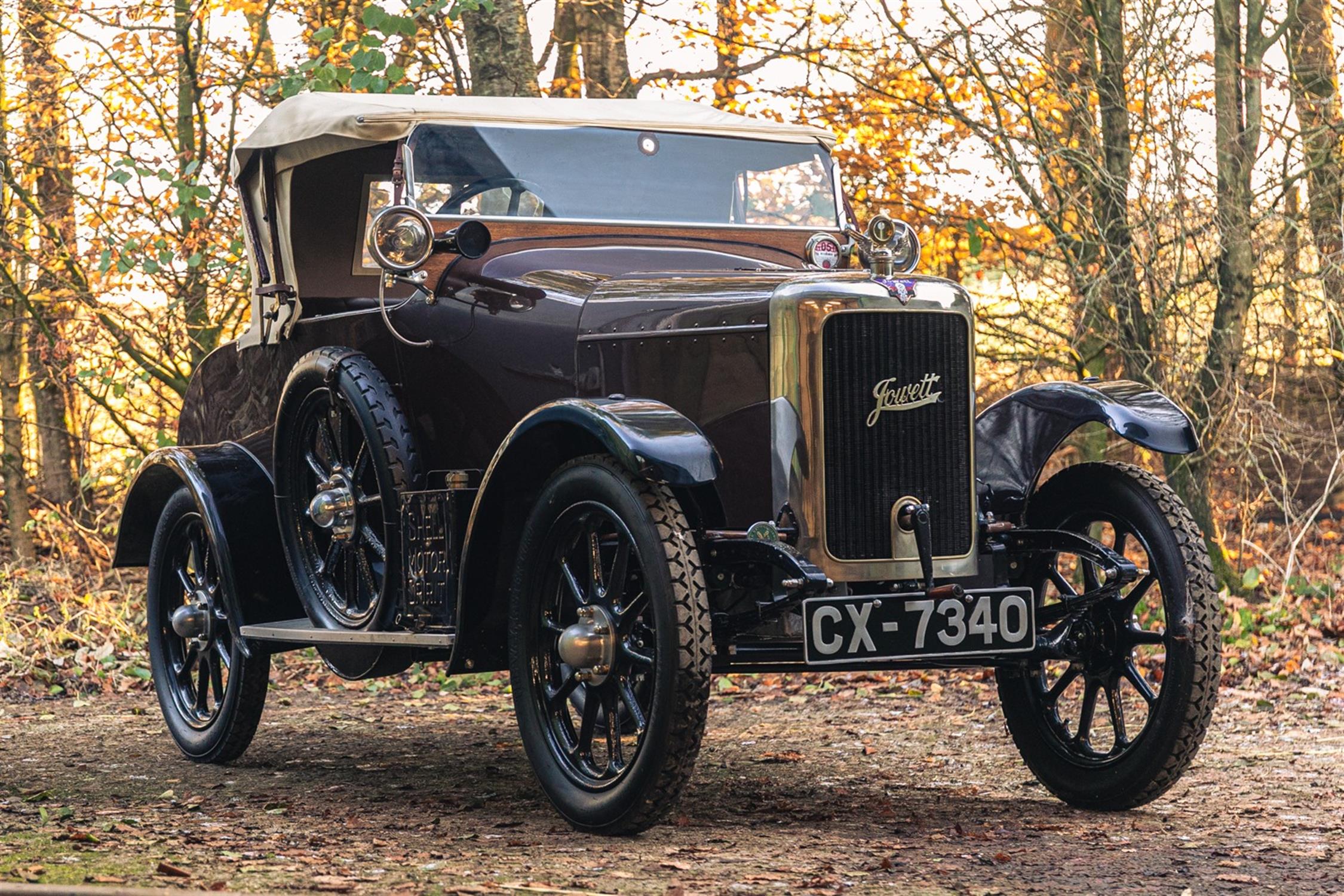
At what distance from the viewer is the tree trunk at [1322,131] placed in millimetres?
9219

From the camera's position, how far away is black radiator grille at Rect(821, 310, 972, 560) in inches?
180

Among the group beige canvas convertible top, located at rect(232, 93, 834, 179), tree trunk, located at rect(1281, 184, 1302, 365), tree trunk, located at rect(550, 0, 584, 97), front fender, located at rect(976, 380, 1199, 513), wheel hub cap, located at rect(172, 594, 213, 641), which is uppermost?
tree trunk, located at rect(550, 0, 584, 97)

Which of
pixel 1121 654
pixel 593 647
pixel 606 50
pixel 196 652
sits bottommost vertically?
pixel 196 652

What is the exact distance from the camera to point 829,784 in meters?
5.54

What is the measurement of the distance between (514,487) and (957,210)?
6.51m

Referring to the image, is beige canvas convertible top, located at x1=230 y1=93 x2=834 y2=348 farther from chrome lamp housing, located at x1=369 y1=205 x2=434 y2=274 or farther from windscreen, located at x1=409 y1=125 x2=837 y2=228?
chrome lamp housing, located at x1=369 y1=205 x2=434 y2=274

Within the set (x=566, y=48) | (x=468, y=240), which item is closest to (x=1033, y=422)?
(x=468, y=240)

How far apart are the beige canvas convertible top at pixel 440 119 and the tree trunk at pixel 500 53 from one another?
426 centimetres

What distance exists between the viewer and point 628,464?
13.9 feet

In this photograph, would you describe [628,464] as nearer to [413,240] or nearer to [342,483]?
[413,240]

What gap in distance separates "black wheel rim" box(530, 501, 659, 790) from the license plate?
463 millimetres

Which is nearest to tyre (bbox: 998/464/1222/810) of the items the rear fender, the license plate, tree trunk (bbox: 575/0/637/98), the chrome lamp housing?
the license plate

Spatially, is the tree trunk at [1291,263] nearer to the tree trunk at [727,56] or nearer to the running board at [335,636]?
the tree trunk at [727,56]

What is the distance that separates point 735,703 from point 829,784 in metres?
2.52
